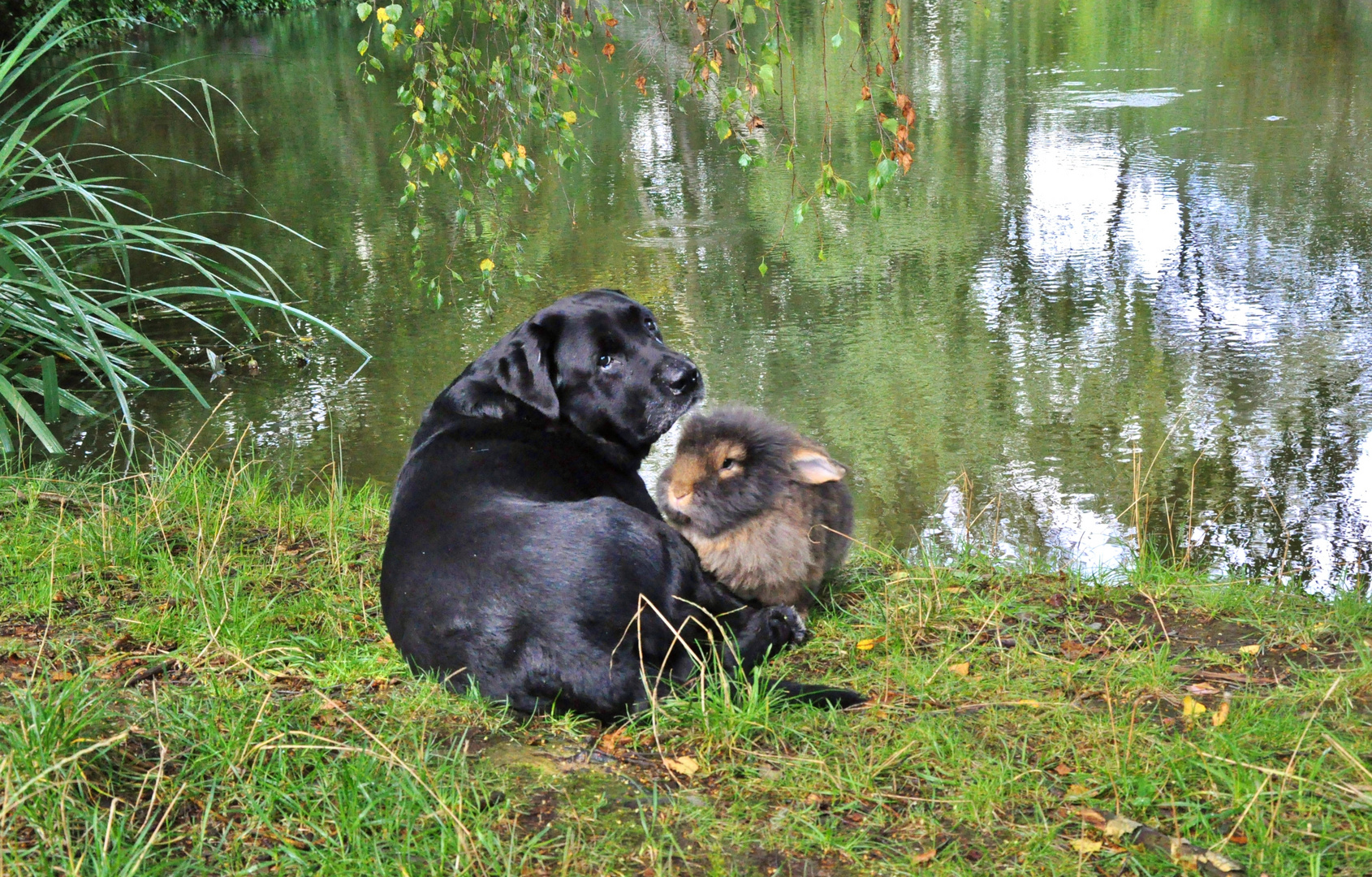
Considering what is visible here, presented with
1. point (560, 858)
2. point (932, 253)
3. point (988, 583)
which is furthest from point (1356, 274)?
point (560, 858)

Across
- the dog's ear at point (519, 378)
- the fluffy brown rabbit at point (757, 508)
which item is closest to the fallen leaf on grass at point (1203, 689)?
the fluffy brown rabbit at point (757, 508)

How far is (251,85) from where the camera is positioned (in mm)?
20797

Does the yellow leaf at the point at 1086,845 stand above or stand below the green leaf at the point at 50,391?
below

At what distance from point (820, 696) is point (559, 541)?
2.71 ft

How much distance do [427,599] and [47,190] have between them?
3720 mm

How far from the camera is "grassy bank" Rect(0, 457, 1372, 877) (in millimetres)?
2521

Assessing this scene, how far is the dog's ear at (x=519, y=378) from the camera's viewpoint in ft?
12.8

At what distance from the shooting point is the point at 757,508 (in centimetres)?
390

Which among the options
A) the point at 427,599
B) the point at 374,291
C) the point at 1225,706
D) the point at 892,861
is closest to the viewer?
the point at 892,861

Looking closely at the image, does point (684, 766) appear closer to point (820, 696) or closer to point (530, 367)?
point (820, 696)

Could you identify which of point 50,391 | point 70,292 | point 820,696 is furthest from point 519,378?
point 70,292

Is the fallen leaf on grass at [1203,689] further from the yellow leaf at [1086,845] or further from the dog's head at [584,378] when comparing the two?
the dog's head at [584,378]

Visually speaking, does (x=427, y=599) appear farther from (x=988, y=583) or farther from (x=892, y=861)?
(x=988, y=583)

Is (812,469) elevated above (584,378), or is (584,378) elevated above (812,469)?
(584,378)
